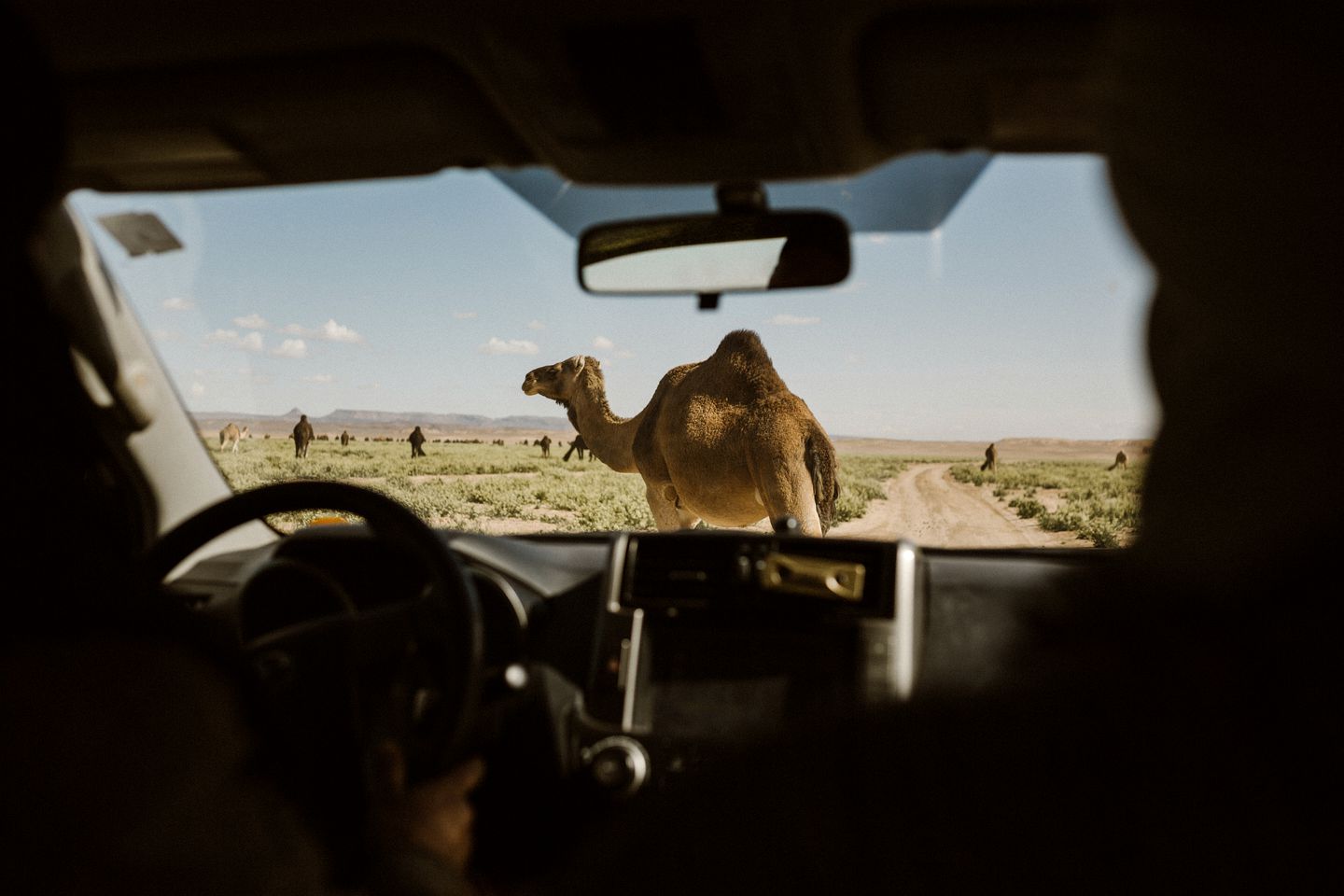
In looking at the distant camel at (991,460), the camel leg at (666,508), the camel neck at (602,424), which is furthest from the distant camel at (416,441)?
the distant camel at (991,460)

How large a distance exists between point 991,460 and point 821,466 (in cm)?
1120

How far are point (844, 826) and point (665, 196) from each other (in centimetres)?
223

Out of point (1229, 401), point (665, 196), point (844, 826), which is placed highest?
point (665, 196)

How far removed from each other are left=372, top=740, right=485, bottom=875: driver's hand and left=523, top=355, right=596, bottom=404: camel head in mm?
12559

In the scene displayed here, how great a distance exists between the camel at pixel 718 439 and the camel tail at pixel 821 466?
11mm

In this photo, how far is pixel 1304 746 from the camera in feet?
2.30

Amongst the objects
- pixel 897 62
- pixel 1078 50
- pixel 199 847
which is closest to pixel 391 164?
pixel 897 62

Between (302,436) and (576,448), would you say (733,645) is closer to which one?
(302,436)

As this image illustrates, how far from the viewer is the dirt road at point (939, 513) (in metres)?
17.7

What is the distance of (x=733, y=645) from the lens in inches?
112

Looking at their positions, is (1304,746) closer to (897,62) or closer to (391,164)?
(897,62)

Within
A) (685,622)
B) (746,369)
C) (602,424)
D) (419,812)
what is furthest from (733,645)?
(602,424)

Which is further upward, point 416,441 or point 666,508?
point 416,441

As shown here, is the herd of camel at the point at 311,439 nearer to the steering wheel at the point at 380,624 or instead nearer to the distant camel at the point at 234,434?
the distant camel at the point at 234,434
